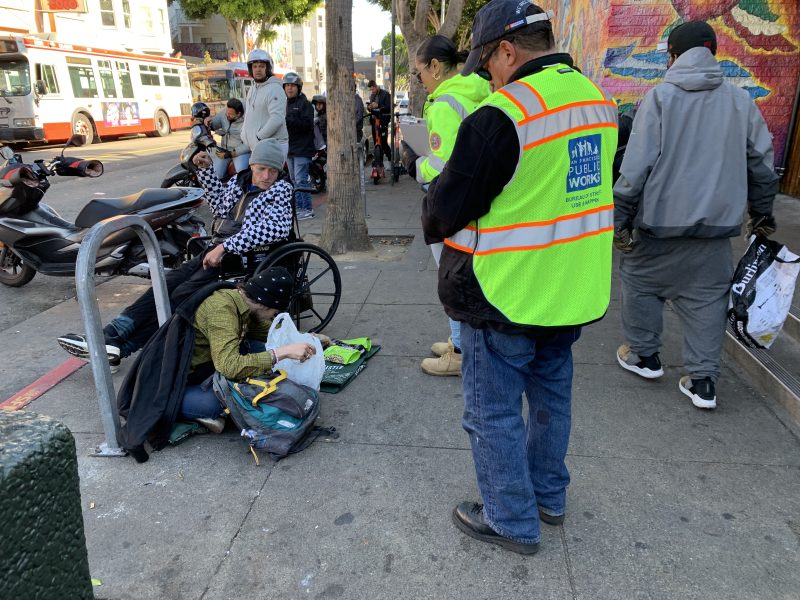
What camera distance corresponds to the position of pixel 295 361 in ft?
10.1

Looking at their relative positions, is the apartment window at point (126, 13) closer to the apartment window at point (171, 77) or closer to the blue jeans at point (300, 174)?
the apartment window at point (171, 77)

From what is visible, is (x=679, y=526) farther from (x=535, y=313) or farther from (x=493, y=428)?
(x=535, y=313)

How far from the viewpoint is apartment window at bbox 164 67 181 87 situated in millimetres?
25062

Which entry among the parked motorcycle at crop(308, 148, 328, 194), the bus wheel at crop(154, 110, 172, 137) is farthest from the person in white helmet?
the bus wheel at crop(154, 110, 172, 137)

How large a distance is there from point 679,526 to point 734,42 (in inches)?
263

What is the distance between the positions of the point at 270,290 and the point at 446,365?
1205 mm

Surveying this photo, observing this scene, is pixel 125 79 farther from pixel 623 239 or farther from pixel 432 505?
pixel 432 505

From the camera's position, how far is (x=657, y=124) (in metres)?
3.11

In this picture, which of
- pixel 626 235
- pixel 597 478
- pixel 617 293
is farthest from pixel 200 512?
pixel 617 293

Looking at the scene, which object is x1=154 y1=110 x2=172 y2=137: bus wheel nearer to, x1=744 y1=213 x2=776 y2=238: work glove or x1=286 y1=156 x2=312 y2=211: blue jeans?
x1=286 y1=156 x2=312 y2=211: blue jeans

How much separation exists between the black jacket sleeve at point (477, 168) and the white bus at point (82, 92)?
19060 millimetres

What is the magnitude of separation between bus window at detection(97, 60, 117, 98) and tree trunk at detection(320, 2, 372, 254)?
17.5 meters

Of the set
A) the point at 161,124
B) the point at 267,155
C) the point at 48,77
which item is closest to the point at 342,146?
the point at 267,155

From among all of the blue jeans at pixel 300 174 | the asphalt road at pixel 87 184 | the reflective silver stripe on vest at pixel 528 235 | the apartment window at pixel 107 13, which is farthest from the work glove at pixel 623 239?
the apartment window at pixel 107 13
